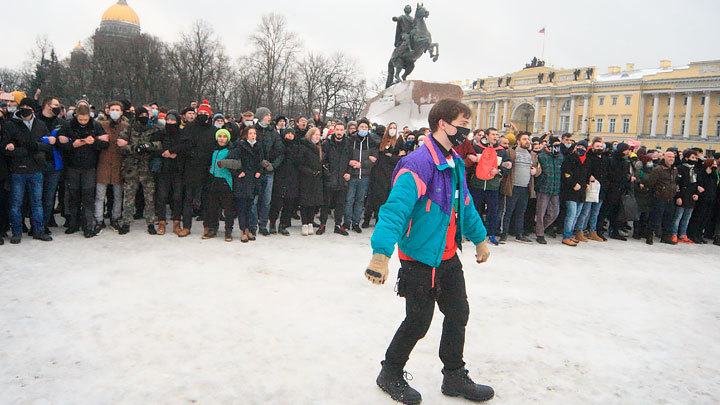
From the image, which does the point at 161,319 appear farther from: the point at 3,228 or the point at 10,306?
the point at 3,228

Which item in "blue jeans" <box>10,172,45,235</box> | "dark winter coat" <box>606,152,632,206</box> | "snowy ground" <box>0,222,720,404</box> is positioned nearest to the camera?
"snowy ground" <box>0,222,720,404</box>

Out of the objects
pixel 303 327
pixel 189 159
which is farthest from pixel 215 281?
pixel 189 159

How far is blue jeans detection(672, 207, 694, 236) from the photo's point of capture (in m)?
11.1

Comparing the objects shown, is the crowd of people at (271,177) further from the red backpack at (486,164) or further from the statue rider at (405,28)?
the statue rider at (405,28)

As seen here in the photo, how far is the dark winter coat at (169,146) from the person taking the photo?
849 centimetres

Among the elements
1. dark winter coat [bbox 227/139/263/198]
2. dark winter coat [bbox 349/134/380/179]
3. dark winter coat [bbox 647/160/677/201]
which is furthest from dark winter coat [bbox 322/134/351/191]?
dark winter coat [bbox 647/160/677/201]

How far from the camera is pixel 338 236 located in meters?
9.36

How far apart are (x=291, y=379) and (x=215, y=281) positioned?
2.69 m

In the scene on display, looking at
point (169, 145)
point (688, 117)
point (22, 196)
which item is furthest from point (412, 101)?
point (688, 117)

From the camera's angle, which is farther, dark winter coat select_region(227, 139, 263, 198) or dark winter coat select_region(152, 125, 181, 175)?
dark winter coat select_region(152, 125, 181, 175)

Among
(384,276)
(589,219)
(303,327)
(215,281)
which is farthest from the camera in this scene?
(589,219)

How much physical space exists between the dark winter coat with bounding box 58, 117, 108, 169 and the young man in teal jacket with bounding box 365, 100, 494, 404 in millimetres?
6538

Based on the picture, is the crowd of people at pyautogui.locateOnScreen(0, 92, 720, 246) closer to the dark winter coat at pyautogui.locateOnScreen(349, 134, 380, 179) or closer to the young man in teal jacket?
the dark winter coat at pyautogui.locateOnScreen(349, 134, 380, 179)

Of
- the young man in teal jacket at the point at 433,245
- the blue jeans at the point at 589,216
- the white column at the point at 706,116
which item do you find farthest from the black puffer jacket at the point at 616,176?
the white column at the point at 706,116
